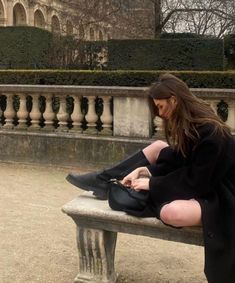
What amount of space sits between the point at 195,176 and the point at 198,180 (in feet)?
0.10

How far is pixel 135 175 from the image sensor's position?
3.40 metres

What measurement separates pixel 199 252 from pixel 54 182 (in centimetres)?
294

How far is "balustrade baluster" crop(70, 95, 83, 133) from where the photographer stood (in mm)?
7257

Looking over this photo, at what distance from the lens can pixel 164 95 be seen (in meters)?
3.01

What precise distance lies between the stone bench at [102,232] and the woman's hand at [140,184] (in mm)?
188

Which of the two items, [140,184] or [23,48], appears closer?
[140,184]

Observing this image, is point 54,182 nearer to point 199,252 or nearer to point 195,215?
point 199,252

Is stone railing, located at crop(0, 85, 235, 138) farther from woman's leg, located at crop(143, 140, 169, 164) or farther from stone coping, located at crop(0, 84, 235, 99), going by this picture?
woman's leg, located at crop(143, 140, 169, 164)

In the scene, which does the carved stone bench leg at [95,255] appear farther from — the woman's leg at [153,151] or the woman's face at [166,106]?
the woman's face at [166,106]

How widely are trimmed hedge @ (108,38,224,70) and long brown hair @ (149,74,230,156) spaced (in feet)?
35.1

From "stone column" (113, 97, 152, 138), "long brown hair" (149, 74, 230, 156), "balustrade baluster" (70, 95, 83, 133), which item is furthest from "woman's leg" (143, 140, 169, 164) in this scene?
"balustrade baluster" (70, 95, 83, 133)

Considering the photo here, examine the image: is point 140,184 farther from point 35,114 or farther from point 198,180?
point 35,114

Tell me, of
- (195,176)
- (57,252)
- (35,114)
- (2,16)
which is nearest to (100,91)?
(35,114)

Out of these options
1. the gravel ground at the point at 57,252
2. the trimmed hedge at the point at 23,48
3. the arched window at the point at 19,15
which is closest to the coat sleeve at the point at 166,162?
the gravel ground at the point at 57,252
